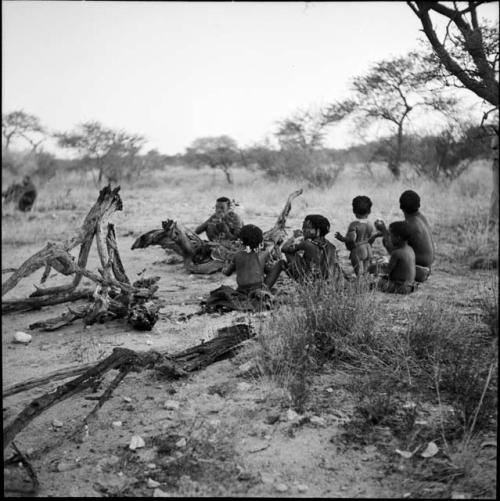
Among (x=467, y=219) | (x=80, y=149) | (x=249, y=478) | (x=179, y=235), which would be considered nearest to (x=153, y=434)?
(x=249, y=478)

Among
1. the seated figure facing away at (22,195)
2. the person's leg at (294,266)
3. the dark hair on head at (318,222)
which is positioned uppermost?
the seated figure facing away at (22,195)

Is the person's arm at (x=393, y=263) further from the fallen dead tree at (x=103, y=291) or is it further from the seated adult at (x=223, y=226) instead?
the seated adult at (x=223, y=226)

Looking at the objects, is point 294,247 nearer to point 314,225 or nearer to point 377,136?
point 314,225

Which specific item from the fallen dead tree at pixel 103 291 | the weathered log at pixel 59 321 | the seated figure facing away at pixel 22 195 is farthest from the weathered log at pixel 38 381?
the seated figure facing away at pixel 22 195

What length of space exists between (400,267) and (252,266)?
144 centimetres

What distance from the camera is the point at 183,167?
37.3 m

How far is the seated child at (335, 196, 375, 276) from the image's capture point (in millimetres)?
5730

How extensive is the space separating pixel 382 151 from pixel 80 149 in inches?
485

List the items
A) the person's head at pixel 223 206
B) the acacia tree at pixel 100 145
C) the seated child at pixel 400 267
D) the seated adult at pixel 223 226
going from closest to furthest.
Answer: the seated child at pixel 400 267 → the person's head at pixel 223 206 → the seated adult at pixel 223 226 → the acacia tree at pixel 100 145

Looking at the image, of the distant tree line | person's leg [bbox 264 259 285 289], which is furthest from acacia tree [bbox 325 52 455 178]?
person's leg [bbox 264 259 285 289]

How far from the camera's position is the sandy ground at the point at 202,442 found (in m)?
2.38

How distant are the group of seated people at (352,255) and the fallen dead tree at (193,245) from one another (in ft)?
2.45

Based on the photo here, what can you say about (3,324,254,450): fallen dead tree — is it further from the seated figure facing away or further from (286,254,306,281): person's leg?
the seated figure facing away

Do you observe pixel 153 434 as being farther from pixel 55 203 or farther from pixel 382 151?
pixel 382 151
